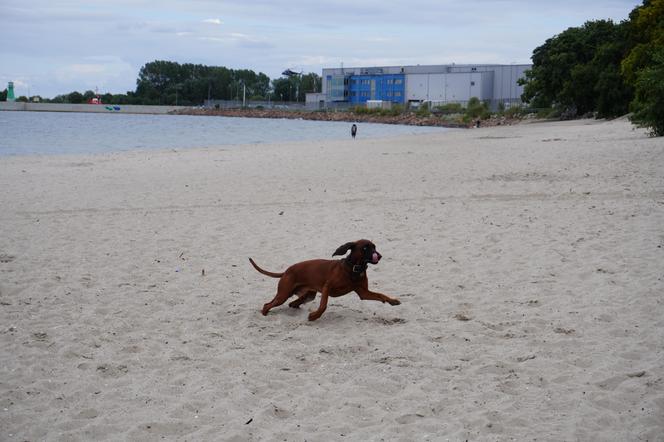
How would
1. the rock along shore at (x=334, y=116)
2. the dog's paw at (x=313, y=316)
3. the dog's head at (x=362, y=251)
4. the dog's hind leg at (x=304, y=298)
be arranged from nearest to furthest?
the dog's head at (x=362, y=251) < the dog's paw at (x=313, y=316) < the dog's hind leg at (x=304, y=298) < the rock along shore at (x=334, y=116)

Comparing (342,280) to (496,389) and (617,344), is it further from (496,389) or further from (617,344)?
(617,344)

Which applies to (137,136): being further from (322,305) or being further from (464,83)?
(464,83)

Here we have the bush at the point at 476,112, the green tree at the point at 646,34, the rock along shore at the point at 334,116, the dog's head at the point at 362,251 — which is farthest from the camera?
the rock along shore at the point at 334,116

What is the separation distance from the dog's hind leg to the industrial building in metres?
123

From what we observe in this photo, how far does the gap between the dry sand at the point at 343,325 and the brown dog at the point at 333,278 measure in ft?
0.78

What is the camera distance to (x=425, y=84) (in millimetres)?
142000

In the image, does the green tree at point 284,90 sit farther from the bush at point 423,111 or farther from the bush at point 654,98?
the bush at point 654,98

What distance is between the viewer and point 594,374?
4695 mm

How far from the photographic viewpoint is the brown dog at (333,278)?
5.62 m

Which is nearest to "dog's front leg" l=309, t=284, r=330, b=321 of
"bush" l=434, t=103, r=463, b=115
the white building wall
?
"bush" l=434, t=103, r=463, b=115

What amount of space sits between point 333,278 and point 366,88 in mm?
153132

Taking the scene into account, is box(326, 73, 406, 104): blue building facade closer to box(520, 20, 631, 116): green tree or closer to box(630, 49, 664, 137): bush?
box(520, 20, 631, 116): green tree

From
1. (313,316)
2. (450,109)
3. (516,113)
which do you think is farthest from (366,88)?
(313,316)

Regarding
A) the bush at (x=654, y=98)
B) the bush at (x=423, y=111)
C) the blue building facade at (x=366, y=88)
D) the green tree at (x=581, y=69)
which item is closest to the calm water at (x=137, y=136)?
the green tree at (x=581, y=69)
